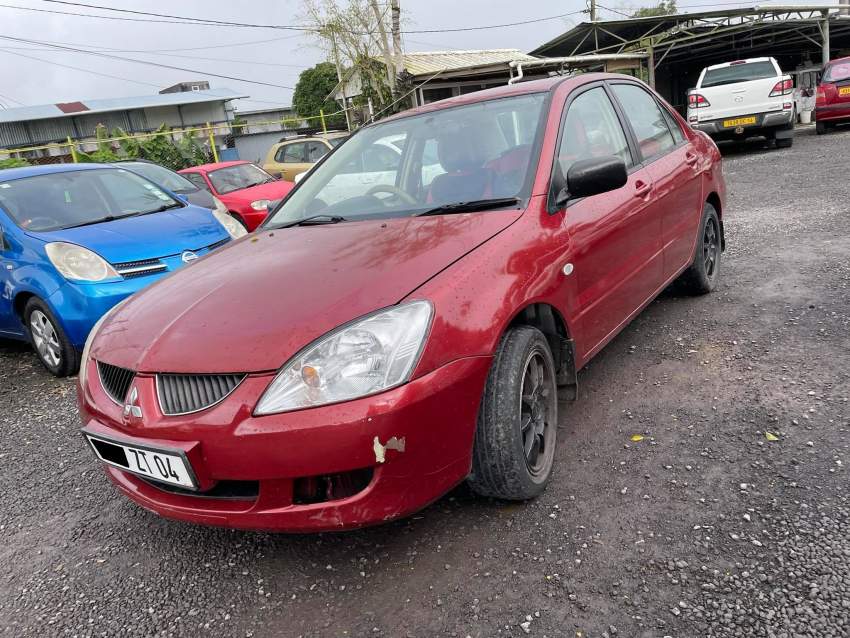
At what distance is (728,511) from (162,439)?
1.95m

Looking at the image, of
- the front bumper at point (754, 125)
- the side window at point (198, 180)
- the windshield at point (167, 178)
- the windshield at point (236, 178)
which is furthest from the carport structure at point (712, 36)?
the windshield at point (167, 178)

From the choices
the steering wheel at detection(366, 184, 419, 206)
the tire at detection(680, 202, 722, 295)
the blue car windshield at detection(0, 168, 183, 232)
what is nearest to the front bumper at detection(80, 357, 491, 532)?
the steering wheel at detection(366, 184, 419, 206)

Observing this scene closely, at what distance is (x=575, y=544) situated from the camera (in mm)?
2334

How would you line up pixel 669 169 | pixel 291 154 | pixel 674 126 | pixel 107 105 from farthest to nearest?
1. pixel 107 105
2. pixel 291 154
3. pixel 674 126
4. pixel 669 169

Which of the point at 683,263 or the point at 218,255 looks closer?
the point at 218,255

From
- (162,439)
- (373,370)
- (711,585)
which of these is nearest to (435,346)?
(373,370)

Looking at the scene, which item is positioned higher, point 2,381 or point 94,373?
point 94,373

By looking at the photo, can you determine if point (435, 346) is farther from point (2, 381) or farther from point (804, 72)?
point (804, 72)

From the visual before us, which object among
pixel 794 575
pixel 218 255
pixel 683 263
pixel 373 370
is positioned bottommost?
pixel 794 575

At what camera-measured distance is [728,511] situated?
240 cm

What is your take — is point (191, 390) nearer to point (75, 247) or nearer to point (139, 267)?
point (139, 267)

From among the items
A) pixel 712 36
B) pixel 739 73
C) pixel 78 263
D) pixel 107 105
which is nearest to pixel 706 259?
pixel 78 263

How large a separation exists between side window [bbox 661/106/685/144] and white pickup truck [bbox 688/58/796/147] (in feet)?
29.2

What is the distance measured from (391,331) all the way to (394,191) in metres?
1.28
